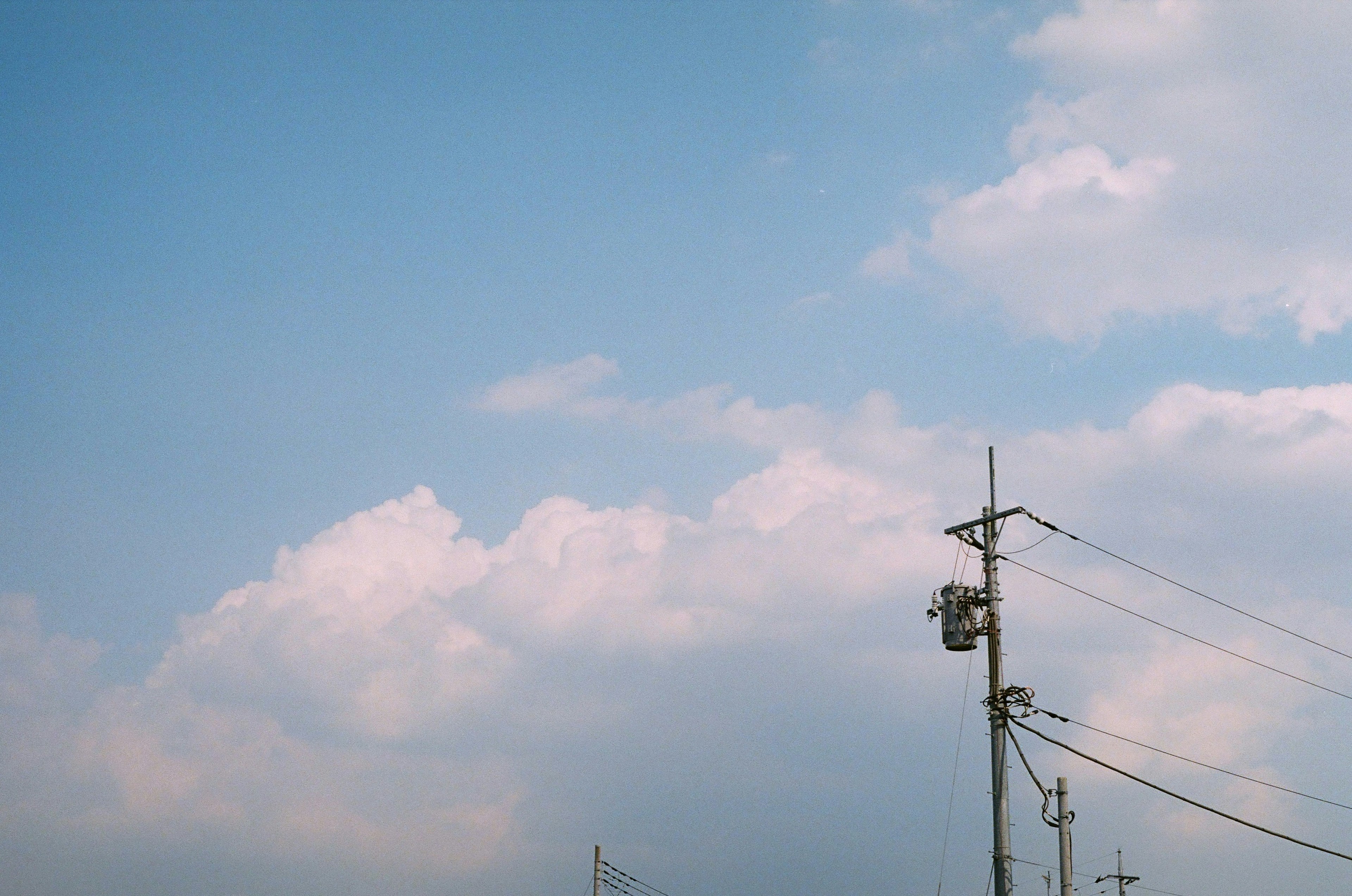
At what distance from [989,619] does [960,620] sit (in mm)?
764

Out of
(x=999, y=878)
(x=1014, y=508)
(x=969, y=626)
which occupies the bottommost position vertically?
(x=999, y=878)

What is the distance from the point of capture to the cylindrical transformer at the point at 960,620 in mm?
31547

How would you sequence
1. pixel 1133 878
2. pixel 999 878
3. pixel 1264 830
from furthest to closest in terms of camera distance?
pixel 1133 878 < pixel 999 878 < pixel 1264 830

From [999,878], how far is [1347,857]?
7.58 metres

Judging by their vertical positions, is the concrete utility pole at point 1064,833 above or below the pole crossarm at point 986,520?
below

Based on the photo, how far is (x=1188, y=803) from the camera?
27328mm

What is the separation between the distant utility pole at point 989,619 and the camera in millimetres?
29938

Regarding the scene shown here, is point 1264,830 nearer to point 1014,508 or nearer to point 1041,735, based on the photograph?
point 1041,735

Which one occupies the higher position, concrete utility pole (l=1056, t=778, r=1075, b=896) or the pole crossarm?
the pole crossarm

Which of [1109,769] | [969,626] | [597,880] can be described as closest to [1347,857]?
[1109,769]

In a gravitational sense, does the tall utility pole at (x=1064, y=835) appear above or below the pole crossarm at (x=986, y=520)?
below

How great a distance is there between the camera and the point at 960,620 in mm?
31672

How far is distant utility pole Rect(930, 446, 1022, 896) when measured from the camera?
2994 centimetres

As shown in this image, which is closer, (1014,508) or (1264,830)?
(1264,830)
